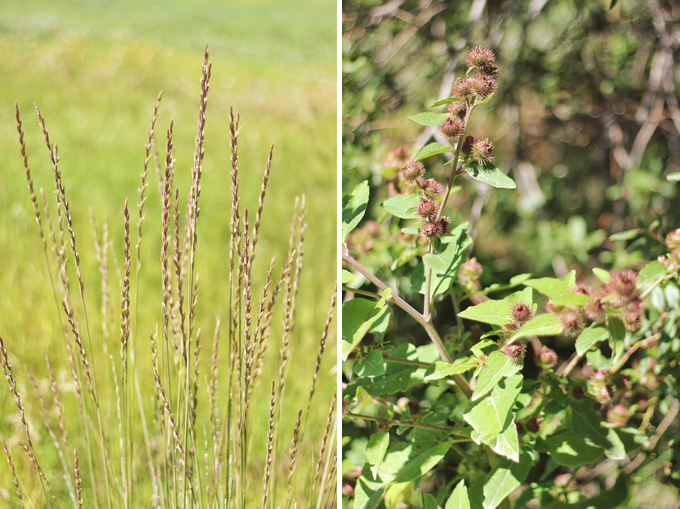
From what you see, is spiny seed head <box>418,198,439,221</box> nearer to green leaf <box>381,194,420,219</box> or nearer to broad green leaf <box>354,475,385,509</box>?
green leaf <box>381,194,420,219</box>

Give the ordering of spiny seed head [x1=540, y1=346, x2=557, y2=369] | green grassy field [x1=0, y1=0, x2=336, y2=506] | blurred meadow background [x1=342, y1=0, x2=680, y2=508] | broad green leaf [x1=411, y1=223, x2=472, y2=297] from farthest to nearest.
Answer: green grassy field [x1=0, y1=0, x2=336, y2=506] → blurred meadow background [x1=342, y1=0, x2=680, y2=508] → spiny seed head [x1=540, y1=346, x2=557, y2=369] → broad green leaf [x1=411, y1=223, x2=472, y2=297]

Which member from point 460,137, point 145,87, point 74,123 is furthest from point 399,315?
point 145,87

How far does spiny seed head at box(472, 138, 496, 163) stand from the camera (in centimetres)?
59

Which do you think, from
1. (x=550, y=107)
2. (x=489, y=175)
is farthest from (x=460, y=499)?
(x=550, y=107)

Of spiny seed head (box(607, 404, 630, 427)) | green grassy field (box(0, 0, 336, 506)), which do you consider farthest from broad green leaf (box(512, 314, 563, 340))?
green grassy field (box(0, 0, 336, 506))

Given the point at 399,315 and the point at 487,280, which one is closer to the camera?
the point at 487,280

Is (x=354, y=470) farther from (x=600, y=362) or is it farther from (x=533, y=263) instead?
(x=533, y=263)

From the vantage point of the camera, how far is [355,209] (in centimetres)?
68

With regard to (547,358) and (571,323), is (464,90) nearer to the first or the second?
(571,323)

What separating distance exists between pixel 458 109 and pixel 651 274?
1.00ft

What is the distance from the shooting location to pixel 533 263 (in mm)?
1873

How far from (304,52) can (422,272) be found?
522cm

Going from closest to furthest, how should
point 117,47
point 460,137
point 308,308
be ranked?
point 460,137
point 308,308
point 117,47

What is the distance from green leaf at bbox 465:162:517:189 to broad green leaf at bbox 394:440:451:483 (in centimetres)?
32
